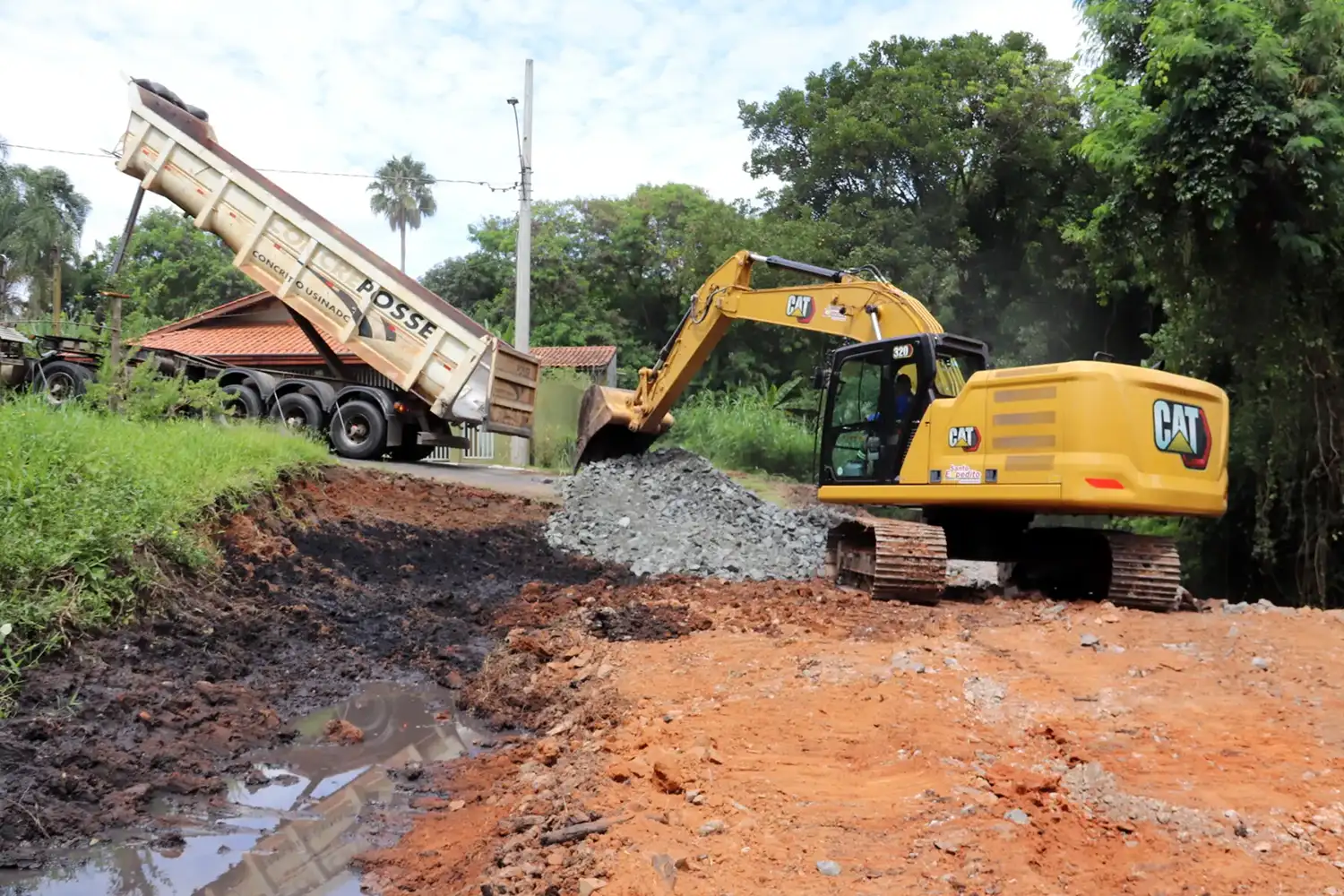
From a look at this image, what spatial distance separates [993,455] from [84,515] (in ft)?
21.3

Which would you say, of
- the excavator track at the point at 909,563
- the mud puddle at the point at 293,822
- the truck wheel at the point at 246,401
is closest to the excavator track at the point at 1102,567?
the excavator track at the point at 909,563

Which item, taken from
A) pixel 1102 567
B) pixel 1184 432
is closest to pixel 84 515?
pixel 1184 432

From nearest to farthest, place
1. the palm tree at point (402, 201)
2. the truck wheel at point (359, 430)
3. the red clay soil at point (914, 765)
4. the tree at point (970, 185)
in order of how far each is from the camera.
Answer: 1. the red clay soil at point (914, 765)
2. the truck wheel at point (359, 430)
3. the tree at point (970, 185)
4. the palm tree at point (402, 201)

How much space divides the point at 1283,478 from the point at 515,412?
10.1 meters

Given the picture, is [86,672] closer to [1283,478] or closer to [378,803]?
[378,803]

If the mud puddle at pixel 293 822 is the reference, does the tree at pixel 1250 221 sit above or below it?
above

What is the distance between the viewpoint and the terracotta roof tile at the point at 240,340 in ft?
78.3

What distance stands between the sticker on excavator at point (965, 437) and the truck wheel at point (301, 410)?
1037cm

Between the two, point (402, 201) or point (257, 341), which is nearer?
point (257, 341)

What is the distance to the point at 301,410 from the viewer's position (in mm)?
15680

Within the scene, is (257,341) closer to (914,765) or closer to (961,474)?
(961,474)

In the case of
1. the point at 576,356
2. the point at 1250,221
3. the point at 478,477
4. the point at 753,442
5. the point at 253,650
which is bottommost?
the point at 253,650

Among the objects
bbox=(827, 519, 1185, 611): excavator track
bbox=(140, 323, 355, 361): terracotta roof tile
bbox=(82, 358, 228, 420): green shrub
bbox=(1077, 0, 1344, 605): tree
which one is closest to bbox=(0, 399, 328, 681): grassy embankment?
bbox=(82, 358, 228, 420): green shrub

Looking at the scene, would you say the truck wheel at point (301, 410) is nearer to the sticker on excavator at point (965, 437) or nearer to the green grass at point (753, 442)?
the green grass at point (753, 442)
